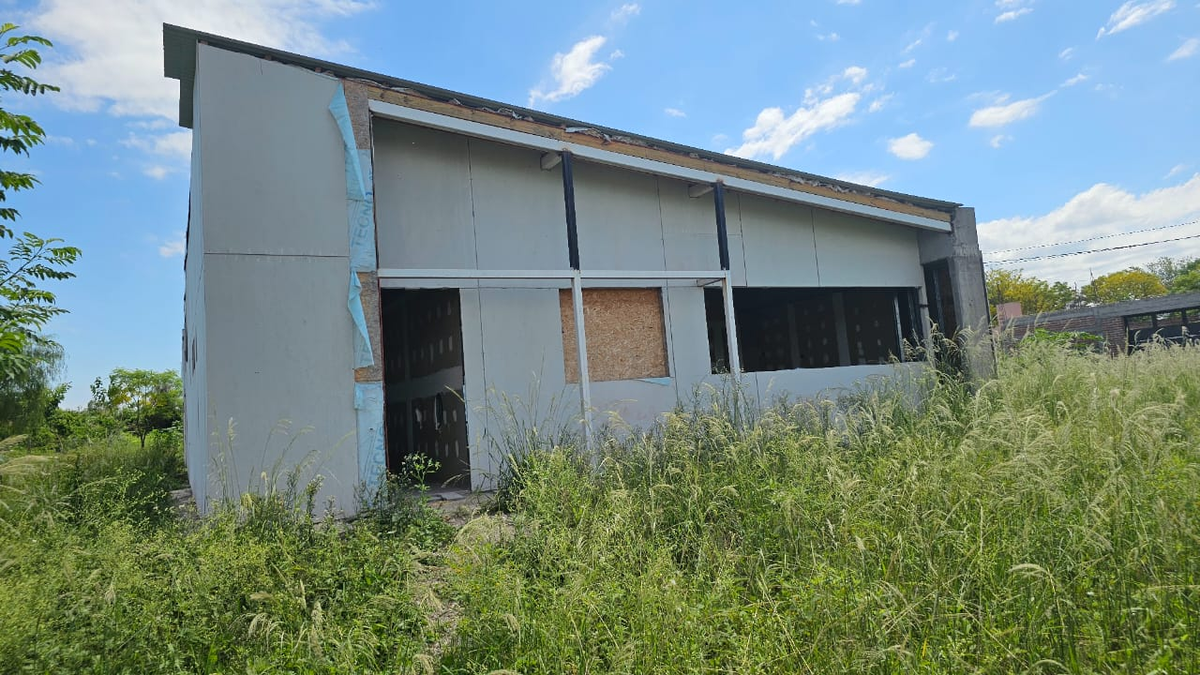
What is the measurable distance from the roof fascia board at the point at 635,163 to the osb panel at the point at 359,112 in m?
0.09

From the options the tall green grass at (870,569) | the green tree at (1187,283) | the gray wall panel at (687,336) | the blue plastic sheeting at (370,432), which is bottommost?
A: the tall green grass at (870,569)

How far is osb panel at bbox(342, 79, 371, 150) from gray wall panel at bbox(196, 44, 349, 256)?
155mm

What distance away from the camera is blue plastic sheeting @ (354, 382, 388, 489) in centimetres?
605

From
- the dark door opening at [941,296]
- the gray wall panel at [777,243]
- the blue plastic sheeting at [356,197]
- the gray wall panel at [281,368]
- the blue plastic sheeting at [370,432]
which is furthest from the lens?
the dark door opening at [941,296]

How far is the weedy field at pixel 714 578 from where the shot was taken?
2551 millimetres

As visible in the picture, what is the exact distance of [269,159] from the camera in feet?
19.8

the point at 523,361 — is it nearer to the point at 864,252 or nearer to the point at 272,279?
the point at 272,279

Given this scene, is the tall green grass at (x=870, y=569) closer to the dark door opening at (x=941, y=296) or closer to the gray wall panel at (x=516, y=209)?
the gray wall panel at (x=516, y=209)

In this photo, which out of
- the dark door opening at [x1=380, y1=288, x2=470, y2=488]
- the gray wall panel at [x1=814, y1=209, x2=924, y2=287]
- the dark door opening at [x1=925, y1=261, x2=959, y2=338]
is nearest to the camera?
the dark door opening at [x1=380, y1=288, x2=470, y2=488]

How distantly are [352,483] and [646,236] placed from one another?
15.4 ft

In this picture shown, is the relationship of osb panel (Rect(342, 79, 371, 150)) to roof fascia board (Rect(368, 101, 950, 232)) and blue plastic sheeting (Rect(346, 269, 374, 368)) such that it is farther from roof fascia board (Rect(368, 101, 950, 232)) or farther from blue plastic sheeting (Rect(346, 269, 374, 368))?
blue plastic sheeting (Rect(346, 269, 374, 368))

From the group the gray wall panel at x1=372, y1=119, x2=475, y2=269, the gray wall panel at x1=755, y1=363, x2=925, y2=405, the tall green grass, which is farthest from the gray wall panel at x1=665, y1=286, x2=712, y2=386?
the tall green grass

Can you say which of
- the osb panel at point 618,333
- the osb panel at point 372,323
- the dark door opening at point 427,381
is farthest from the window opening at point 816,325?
the osb panel at point 372,323

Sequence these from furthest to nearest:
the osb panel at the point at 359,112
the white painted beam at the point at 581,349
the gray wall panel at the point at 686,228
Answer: the gray wall panel at the point at 686,228 < the white painted beam at the point at 581,349 < the osb panel at the point at 359,112
